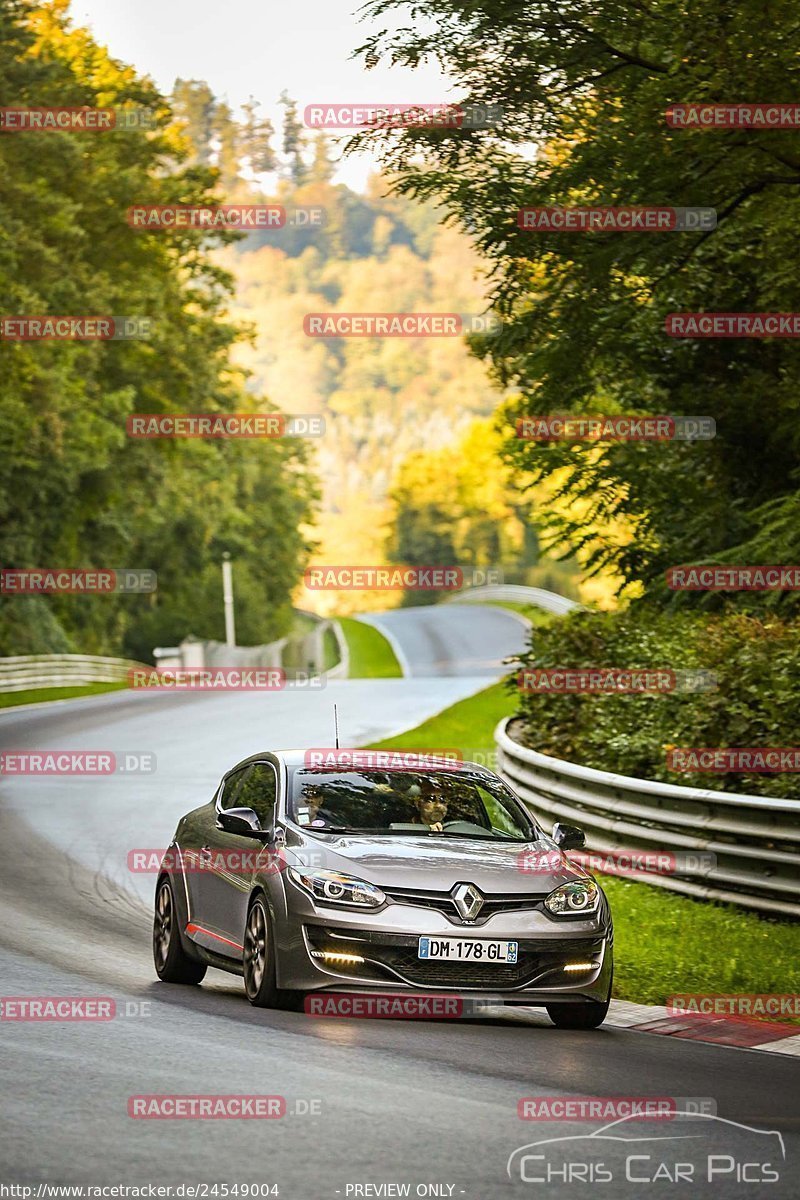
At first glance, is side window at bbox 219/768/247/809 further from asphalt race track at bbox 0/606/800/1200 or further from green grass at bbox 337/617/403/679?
green grass at bbox 337/617/403/679

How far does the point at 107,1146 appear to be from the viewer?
626 centimetres

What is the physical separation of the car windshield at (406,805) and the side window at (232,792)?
2.52 feet

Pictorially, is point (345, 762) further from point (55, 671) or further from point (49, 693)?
point (55, 671)

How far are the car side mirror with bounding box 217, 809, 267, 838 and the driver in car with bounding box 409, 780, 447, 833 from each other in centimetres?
91

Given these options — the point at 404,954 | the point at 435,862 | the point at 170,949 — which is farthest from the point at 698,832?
the point at 404,954

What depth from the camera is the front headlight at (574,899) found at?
985 cm

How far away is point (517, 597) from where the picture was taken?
106500mm

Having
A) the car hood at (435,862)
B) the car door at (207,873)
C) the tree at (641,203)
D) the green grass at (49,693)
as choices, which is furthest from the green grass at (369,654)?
the car hood at (435,862)

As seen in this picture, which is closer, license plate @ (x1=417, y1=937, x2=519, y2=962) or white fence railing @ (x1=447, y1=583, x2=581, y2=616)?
license plate @ (x1=417, y1=937, x2=519, y2=962)

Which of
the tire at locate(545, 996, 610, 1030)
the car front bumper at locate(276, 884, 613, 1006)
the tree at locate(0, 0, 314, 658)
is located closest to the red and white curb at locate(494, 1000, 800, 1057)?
the tire at locate(545, 996, 610, 1030)

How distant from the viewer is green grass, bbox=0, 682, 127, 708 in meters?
46.9

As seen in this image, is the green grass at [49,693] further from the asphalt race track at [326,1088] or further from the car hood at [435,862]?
the car hood at [435,862]

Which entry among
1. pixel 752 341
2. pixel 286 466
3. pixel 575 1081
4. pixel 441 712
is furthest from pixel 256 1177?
pixel 286 466

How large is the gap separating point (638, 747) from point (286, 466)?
97759 mm
